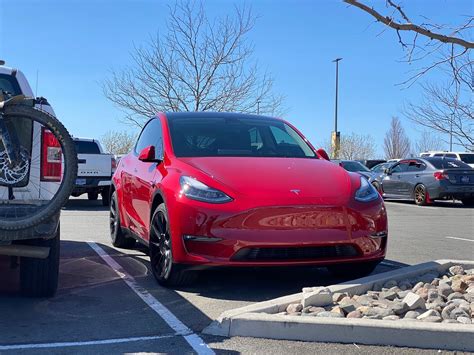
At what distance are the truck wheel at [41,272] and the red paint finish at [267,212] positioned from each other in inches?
38.2

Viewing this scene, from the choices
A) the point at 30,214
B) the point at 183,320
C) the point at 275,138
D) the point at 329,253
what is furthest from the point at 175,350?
the point at 275,138

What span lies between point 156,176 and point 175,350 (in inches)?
86.9

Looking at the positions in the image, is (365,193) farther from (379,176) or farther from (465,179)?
(379,176)

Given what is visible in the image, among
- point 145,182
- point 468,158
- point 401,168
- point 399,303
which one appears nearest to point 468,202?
point 401,168

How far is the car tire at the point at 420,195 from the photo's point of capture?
1631cm

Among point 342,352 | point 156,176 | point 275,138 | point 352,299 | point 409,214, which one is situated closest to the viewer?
point 342,352

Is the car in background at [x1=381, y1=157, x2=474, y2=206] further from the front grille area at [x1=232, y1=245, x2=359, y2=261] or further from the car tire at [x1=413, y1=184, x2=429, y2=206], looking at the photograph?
the front grille area at [x1=232, y1=245, x2=359, y2=261]

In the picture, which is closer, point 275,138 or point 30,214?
point 30,214

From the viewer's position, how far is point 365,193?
16.8 feet

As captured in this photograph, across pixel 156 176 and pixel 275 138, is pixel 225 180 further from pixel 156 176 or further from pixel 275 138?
pixel 275 138

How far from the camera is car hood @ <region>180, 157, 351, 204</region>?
472cm

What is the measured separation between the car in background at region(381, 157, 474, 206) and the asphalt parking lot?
327 inches

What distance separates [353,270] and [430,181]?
1172cm

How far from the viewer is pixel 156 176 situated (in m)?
5.39
